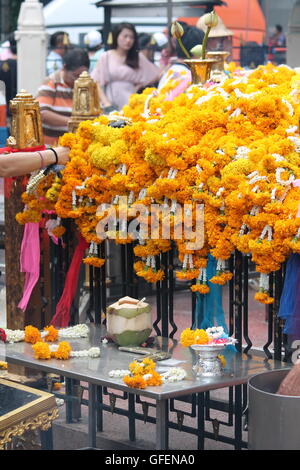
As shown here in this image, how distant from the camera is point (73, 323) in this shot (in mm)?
6160

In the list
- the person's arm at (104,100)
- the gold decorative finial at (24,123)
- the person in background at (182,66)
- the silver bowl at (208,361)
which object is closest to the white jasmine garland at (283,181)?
the silver bowl at (208,361)

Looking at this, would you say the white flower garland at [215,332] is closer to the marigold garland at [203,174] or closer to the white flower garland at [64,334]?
the marigold garland at [203,174]

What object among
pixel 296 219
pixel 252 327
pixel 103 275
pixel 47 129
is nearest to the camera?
pixel 296 219

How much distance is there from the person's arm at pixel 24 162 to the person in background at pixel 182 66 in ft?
5.88

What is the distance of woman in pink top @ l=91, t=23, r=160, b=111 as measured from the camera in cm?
1145

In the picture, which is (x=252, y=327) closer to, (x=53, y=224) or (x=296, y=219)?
(x=53, y=224)

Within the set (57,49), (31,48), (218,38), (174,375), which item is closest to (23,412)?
(174,375)

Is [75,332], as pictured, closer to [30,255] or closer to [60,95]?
[30,255]

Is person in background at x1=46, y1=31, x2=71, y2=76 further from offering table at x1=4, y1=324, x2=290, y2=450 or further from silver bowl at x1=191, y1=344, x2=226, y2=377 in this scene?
silver bowl at x1=191, y1=344, x2=226, y2=377

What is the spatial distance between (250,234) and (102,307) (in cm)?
138

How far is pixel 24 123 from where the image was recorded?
19.9ft

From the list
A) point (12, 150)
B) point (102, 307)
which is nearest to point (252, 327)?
point (102, 307)

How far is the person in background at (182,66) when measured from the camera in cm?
764

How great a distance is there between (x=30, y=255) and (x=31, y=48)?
34.5 feet
